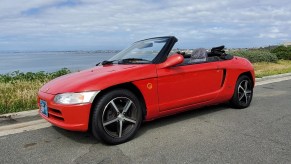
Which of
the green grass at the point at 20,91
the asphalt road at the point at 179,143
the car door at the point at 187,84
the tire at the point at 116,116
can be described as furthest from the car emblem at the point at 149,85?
the green grass at the point at 20,91

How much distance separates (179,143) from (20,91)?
4.07 meters

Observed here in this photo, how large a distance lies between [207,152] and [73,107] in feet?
5.55

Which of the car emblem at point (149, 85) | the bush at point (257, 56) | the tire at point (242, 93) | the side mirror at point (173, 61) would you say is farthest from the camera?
the bush at point (257, 56)

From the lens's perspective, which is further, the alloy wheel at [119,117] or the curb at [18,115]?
the curb at [18,115]

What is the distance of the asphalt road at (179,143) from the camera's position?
3.91 m

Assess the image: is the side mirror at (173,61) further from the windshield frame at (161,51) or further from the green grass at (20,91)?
the green grass at (20,91)

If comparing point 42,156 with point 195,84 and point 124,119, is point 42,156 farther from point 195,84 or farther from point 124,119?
point 195,84

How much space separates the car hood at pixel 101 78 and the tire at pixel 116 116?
155 mm

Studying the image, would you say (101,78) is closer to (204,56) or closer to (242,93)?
(204,56)

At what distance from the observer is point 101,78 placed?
4.34 meters

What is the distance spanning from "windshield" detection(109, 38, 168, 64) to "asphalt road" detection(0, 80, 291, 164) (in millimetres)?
1043

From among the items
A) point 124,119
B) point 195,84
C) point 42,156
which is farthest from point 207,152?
point 42,156

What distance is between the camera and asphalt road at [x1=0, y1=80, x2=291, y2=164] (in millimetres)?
3914

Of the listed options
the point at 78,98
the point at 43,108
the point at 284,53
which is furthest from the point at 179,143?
the point at 284,53
